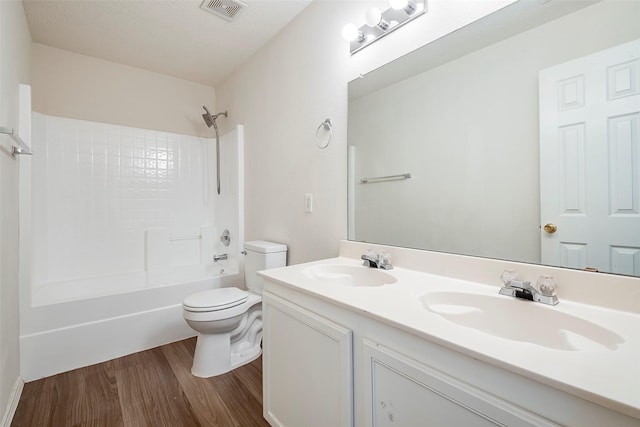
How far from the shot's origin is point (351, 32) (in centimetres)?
145

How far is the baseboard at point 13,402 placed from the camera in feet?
4.28

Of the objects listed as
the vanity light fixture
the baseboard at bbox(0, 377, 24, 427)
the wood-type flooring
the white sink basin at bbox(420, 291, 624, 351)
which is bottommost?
the wood-type flooring

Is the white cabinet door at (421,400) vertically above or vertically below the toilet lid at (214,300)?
above

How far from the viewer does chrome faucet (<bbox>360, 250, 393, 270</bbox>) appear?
1.29m

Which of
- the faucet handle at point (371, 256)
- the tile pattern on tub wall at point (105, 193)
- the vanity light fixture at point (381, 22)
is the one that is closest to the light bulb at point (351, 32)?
the vanity light fixture at point (381, 22)

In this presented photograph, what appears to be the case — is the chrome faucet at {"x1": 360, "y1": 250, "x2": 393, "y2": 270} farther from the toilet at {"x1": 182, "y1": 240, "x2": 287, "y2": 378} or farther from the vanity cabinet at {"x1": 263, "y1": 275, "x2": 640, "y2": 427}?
the toilet at {"x1": 182, "y1": 240, "x2": 287, "y2": 378}

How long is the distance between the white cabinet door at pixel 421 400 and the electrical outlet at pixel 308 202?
1.10 meters

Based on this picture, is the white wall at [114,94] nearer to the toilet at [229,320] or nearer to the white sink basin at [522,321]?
the toilet at [229,320]

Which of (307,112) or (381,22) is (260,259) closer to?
(307,112)

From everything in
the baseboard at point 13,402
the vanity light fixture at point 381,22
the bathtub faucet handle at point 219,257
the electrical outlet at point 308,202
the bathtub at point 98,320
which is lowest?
the baseboard at point 13,402

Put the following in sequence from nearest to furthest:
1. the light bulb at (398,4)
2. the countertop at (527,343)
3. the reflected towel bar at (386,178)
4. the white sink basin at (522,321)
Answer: the countertop at (527,343) < the white sink basin at (522,321) < the light bulb at (398,4) < the reflected towel bar at (386,178)

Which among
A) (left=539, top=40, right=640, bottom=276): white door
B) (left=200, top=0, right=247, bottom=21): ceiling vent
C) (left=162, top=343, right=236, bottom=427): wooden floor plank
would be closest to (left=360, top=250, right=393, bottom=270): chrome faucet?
(left=539, top=40, right=640, bottom=276): white door

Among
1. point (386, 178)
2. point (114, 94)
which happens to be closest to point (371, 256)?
point (386, 178)

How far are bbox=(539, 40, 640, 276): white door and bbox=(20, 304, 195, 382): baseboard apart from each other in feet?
7.81
